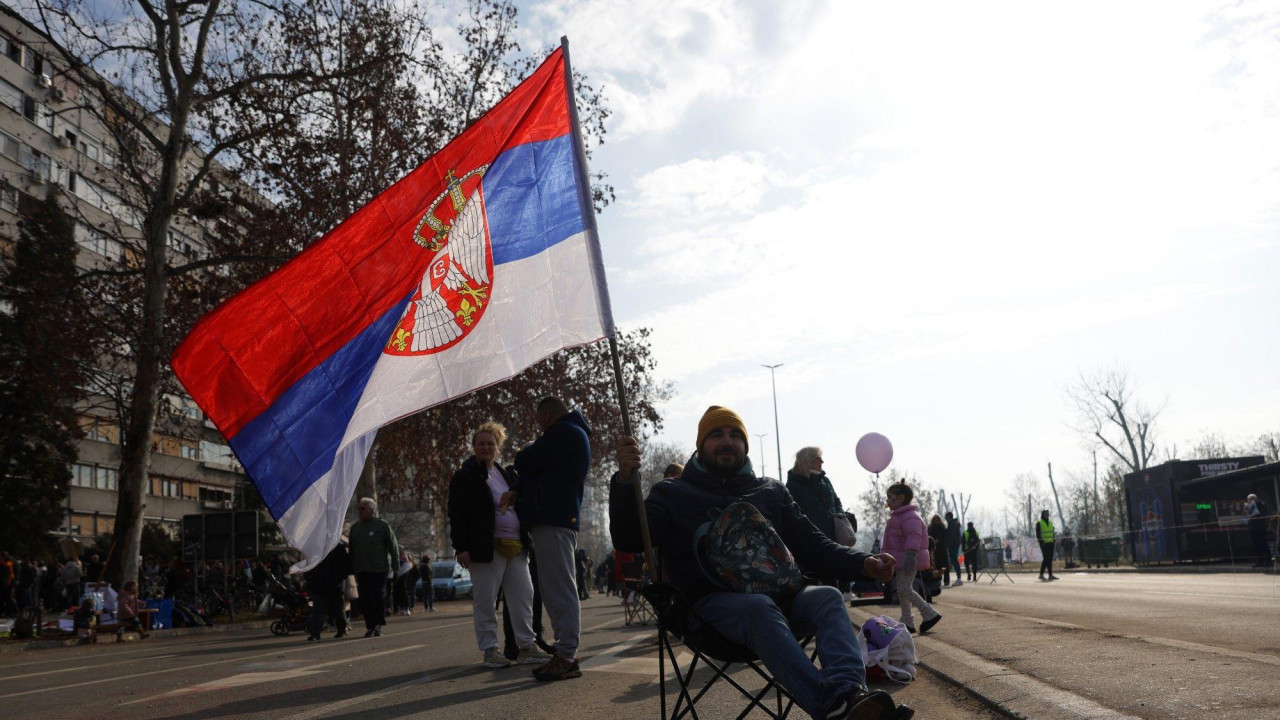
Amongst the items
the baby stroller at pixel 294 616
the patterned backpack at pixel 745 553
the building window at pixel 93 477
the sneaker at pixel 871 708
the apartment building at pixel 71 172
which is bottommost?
the baby stroller at pixel 294 616

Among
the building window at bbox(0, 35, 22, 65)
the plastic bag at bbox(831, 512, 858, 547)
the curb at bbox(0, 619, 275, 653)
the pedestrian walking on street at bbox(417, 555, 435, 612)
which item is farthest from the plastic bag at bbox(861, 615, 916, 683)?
the building window at bbox(0, 35, 22, 65)

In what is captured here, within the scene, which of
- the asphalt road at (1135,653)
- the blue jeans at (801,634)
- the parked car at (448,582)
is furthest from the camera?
the parked car at (448,582)

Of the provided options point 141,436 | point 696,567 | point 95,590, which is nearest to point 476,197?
point 696,567

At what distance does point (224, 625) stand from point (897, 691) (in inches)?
835

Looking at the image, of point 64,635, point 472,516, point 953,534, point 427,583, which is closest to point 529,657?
point 472,516

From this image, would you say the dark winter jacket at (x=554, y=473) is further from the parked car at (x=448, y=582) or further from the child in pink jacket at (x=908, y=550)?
the parked car at (x=448, y=582)

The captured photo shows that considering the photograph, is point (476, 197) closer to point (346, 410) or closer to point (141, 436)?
point (346, 410)

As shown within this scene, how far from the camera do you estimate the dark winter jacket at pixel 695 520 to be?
475 centimetres

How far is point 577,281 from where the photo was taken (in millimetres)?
6469

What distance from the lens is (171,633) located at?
22594 mm

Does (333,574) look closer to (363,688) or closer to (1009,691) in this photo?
(363,688)

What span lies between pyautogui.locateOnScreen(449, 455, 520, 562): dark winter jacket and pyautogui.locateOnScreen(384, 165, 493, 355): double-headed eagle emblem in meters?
2.46

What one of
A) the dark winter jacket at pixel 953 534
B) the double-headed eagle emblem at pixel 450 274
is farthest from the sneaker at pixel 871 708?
the dark winter jacket at pixel 953 534

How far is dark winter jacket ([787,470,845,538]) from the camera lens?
388 inches
